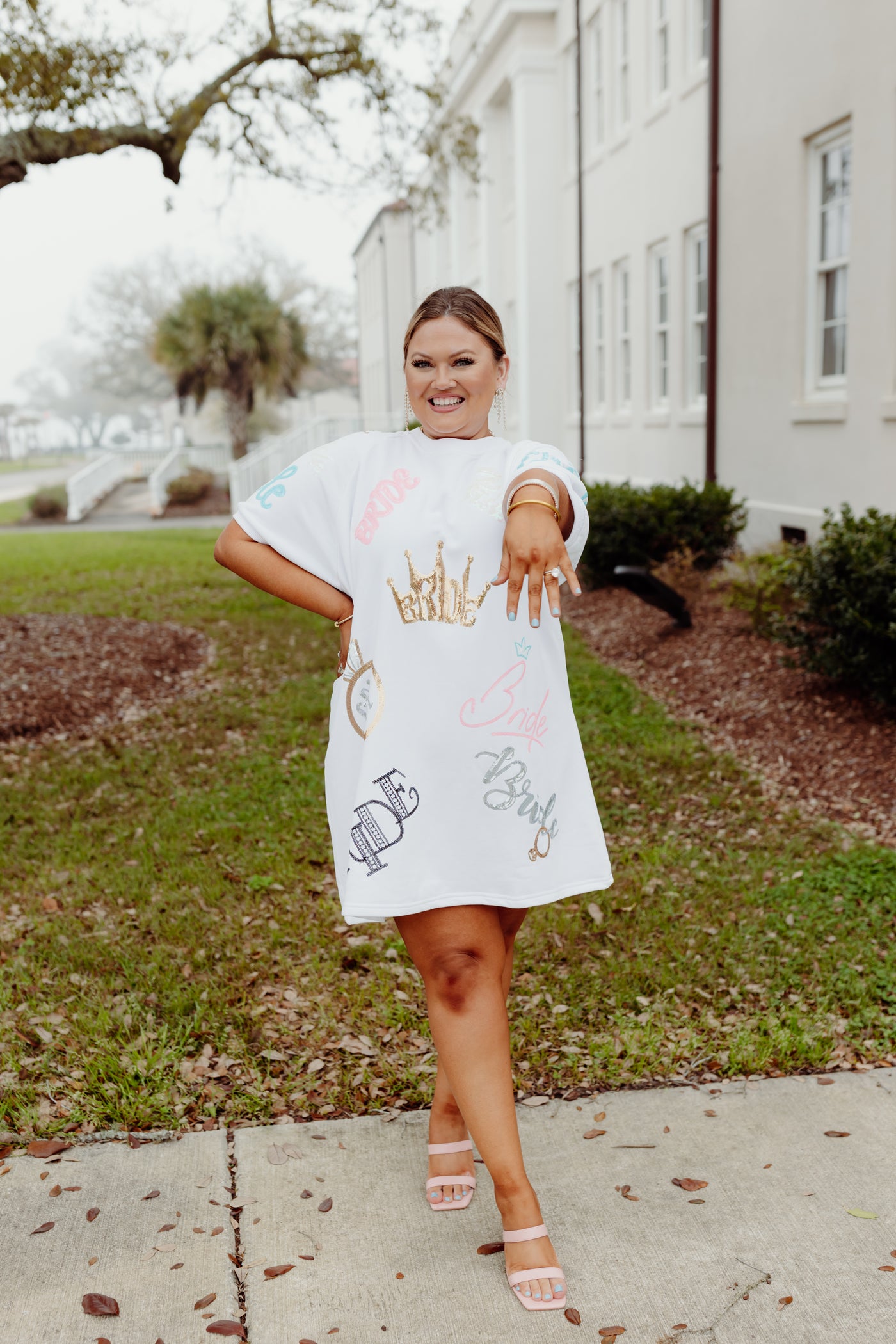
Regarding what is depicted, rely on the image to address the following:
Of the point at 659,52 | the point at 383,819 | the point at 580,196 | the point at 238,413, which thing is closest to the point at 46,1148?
the point at 383,819

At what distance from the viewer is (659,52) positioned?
45.4 feet

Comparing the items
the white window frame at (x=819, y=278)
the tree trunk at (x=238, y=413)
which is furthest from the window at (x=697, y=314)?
the tree trunk at (x=238, y=413)

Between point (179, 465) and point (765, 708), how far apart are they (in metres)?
28.7

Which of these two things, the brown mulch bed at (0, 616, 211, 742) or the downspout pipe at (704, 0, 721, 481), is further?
the downspout pipe at (704, 0, 721, 481)

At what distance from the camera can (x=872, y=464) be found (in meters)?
8.91

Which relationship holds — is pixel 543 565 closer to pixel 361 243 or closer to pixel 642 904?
pixel 642 904

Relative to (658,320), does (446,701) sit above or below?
below

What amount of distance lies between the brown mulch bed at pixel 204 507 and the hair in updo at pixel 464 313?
2558 cm

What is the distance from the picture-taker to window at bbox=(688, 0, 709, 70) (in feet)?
40.8

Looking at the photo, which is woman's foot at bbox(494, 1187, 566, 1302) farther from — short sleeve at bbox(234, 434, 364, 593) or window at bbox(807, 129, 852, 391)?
window at bbox(807, 129, 852, 391)

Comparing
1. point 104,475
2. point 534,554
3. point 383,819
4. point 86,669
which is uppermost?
point 534,554

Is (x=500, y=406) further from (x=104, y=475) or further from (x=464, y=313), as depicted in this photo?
(x=104, y=475)

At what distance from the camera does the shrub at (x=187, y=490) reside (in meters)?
29.0

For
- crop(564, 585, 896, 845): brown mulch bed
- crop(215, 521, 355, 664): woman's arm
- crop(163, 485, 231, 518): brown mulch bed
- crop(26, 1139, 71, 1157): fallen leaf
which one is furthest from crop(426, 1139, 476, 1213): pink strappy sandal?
crop(163, 485, 231, 518): brown mulch bed
